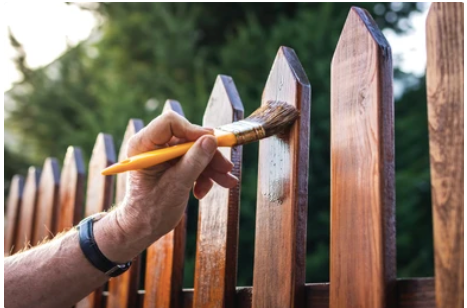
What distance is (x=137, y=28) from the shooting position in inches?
239

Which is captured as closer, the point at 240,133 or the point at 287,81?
the point at 240,133

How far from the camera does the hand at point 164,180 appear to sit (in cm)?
117

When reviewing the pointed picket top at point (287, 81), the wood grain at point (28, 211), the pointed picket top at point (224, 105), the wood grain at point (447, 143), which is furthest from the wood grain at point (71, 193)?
the wood grain at point (447, 143)

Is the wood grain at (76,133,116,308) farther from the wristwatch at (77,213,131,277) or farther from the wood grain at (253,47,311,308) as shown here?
the wood grain at (253,47,311,308)

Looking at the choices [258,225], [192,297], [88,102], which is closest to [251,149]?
[192,297]

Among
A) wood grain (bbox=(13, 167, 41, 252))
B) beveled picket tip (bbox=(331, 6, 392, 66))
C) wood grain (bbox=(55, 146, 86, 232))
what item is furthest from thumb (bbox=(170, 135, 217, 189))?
wood grain (bbox=(13, 167, 41, 252))

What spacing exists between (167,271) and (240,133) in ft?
2.51

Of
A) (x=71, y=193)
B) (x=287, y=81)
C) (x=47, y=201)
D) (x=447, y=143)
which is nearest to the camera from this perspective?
(x=447, y=143)

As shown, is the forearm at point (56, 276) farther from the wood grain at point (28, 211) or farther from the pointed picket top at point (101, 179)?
the wood grain at point (28, 211)

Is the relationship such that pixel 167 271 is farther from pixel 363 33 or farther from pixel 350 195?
pixel 363 33

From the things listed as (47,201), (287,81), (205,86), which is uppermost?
(205,86)

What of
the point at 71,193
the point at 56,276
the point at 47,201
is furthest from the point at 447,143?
the point at 47,201

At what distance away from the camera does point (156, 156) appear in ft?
3.73

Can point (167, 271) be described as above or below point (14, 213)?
below
